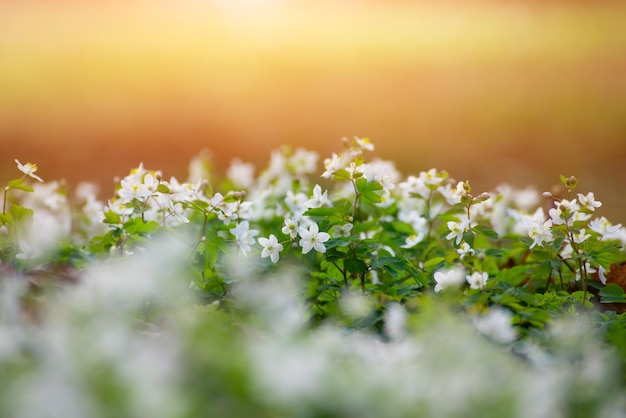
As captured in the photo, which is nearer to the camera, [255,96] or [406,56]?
[255,96]

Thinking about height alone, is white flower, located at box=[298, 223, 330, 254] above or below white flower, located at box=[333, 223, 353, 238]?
below

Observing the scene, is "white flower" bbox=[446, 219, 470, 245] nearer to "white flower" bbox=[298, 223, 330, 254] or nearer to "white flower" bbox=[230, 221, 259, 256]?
"white flower" bbox=[298, 223, 330, 254]

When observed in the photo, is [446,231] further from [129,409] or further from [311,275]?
[129,409]

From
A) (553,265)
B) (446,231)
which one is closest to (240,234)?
(446,231)

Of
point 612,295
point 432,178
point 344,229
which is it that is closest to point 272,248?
point 344,229

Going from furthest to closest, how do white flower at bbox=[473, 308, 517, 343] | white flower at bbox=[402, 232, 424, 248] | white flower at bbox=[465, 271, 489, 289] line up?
1. white flower at bbox=[402, 232, 424, 248]
2. white flower at bbox=[465, 271, 489, 289]
3. white flower at bbox=[473, 308, 517, 343]

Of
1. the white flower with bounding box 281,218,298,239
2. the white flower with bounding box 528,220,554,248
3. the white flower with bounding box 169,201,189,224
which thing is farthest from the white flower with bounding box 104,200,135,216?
the white flower with bounding box 528,220,554,248
